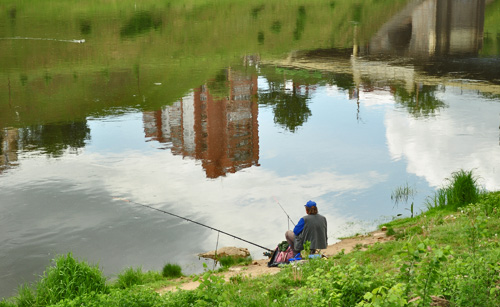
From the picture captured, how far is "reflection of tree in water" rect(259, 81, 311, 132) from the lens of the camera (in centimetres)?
2629

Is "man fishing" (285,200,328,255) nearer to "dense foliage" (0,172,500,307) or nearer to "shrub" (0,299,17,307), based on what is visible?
"dense foliage" (0,172,500,307)

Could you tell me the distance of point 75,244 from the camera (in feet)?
48.9

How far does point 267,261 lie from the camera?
13.6 meters

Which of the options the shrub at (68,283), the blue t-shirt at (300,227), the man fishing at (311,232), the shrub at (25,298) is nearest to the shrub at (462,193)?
the man fishing at (311,232)

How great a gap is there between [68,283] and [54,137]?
1376 cm

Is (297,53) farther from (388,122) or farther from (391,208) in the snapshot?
(391,208)

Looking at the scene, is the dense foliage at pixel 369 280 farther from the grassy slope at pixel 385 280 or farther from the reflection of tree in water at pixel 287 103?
the reflection of tree in water at pixel 287 103

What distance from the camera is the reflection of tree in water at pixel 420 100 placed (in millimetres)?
27438

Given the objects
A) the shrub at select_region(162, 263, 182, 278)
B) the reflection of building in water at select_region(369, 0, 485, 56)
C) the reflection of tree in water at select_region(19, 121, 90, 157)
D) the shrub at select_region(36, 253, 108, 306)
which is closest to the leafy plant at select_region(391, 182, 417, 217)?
the shrub at select_region(162, 263, 182, 278)

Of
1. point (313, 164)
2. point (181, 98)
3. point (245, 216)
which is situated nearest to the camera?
point (245, 216)

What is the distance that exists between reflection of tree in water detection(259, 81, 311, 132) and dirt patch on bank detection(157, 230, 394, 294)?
35.6 feet

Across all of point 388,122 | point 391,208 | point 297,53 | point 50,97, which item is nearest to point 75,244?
point 391,208

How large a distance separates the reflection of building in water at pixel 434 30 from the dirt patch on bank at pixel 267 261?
30.4 metres

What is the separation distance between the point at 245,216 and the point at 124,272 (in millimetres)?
4092
